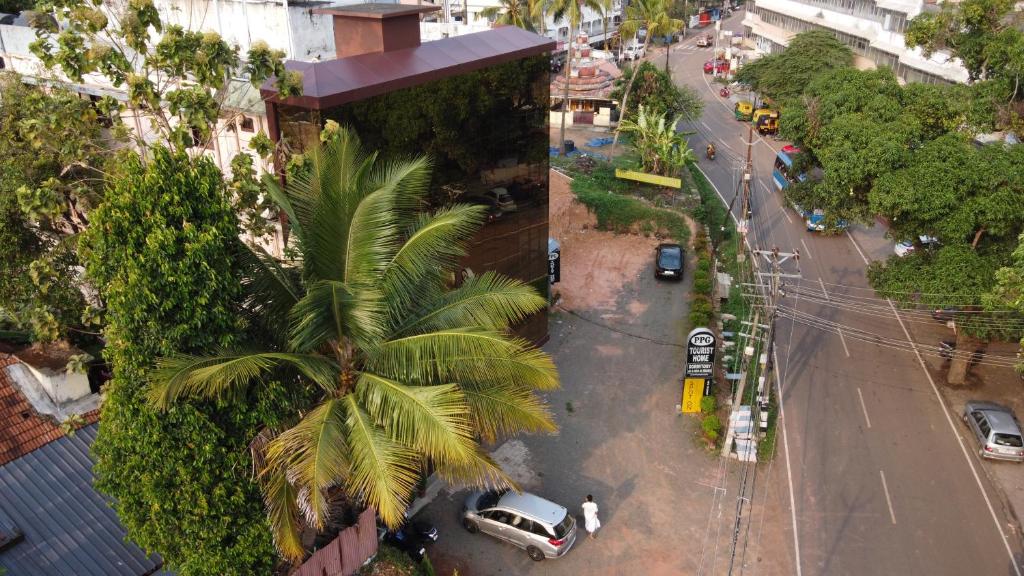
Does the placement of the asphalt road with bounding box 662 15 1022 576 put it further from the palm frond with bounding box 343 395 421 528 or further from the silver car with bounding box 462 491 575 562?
the palm frond with bounding box 343 395 421 528

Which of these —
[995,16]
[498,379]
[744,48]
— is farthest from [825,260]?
[744,48]

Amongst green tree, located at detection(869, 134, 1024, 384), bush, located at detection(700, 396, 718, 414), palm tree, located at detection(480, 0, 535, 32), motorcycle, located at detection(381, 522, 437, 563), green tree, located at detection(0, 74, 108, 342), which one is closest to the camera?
green tree, located at detection(0, 74, 108, 342)

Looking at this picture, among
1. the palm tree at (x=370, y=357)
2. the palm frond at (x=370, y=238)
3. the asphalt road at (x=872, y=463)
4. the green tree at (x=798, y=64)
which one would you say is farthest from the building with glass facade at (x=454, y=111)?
the green tree at (x=798, y=64)

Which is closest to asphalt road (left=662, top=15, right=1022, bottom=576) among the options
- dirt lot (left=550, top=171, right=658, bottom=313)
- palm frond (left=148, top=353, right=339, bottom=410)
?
dirt lot (left=550, top=171, right=658, bottom=313)

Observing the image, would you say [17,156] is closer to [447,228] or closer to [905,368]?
[447,228]

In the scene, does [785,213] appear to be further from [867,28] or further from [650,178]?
[867,28]
